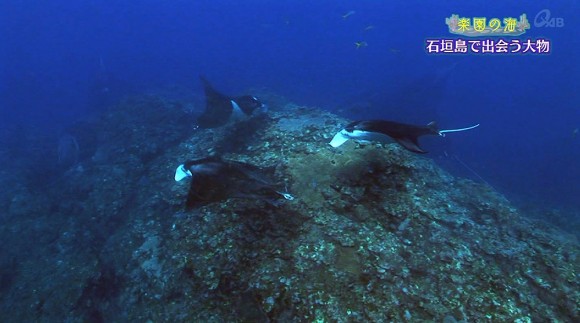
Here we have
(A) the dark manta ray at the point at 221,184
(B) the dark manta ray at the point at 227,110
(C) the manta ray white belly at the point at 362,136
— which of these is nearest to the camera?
(A) the dark manta ray at the point at 221,184

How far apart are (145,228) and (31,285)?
8.58ft

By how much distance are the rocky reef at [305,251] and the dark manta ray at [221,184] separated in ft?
1.61

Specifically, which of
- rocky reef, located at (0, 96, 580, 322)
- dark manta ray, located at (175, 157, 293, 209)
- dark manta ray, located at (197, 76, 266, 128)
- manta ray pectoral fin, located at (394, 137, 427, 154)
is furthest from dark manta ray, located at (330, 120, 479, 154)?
dark manta ray, located at (197, 76, 266, 128)

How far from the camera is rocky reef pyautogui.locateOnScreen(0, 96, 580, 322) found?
3.98 metres

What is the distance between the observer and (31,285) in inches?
245

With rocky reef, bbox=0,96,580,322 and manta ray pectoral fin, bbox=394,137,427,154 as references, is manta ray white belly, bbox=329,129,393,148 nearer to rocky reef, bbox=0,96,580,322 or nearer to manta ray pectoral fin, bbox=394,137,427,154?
manta ray pectoral fin, bbox=394,137,427,154

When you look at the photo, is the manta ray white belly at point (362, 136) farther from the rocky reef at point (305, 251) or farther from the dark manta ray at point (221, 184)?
the dark manta ray at point (221, 184)

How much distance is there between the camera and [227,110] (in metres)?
8.36

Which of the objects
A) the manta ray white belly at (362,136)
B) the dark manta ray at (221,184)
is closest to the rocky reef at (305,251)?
the dark manta ray at (221,184)

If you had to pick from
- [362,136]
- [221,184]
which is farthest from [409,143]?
[221,184]

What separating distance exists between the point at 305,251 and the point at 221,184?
1616mm

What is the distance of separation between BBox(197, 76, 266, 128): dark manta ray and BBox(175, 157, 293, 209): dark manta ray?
3.69 meters

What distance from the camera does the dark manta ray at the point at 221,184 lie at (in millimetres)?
4656

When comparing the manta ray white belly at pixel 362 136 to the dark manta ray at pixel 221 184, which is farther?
the manta ray white belly at pixel 362 136
